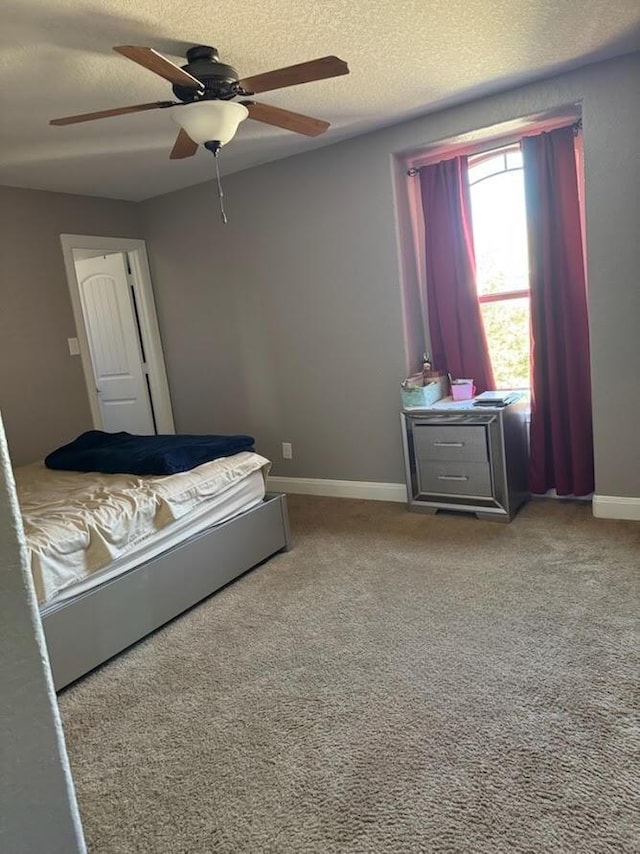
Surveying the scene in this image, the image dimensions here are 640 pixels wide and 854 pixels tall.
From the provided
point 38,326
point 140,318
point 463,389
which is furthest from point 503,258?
point 38,326

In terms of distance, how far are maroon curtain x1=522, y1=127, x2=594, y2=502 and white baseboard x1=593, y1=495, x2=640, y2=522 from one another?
0.22m

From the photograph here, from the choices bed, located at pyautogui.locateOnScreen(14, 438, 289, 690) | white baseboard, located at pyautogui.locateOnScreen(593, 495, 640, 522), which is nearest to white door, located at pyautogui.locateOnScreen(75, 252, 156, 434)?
bed, located at pyautogui.locateOnScreen(14, 438, 289, 690)

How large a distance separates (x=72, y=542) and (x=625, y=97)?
10.8 ft

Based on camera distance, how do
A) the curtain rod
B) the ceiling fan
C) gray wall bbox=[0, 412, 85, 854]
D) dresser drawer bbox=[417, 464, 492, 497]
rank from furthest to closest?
dresser drawer bbox=[417, 464, 492, 497], the curtain rod, the ceiling fan, gray wall bbox=[0, 412, 85, 854]

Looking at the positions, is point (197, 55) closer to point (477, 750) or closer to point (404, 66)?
point (404, 66)

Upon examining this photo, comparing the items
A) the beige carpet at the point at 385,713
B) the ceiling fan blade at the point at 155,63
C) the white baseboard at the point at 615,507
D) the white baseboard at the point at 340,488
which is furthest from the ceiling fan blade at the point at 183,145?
the white baseboard at the point at 615,507

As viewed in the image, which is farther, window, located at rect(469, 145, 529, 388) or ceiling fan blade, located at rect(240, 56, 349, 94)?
window, located at rect(469, 145, 529, 388)

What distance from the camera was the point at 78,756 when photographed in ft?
6.27

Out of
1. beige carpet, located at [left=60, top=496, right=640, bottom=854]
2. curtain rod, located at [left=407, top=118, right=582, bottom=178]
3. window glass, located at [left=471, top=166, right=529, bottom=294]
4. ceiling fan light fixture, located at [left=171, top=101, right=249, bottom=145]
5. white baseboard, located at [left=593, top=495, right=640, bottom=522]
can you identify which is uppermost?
curtain rod, located at [left=407, top=118, right=582, bottom=178]

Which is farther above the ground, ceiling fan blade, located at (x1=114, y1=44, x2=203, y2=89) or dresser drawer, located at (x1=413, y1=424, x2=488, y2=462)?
ceiling fan blade, located at (x1=114, y1=44, x2=203, y2=89)

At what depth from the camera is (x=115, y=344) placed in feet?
16.9

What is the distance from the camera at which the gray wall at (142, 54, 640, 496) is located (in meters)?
3.12

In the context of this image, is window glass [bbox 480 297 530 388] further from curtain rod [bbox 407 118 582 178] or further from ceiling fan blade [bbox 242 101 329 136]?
ceiling fan blade [bbox 242 101 329 136]

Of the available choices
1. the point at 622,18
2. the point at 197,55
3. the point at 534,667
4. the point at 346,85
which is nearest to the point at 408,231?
the point at 346,85
